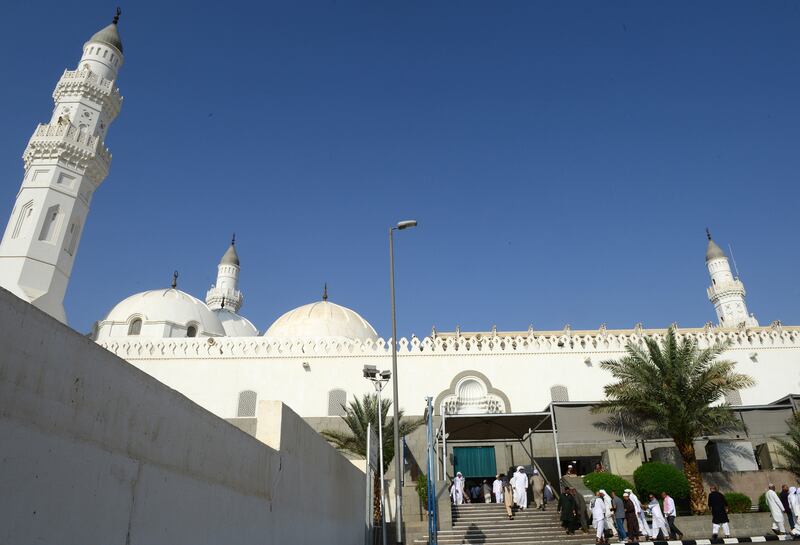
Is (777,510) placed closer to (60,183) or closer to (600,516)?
(600,516)

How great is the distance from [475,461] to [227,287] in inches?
1085

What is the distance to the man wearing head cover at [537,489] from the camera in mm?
15443

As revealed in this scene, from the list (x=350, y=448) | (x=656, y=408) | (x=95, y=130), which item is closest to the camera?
(x=656, y=408)

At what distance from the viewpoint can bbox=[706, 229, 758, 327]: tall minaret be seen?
40.5 meters

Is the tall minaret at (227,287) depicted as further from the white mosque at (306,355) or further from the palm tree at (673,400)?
the palm tree at (673,400)

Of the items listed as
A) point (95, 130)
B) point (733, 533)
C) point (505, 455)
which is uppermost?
point (95, 130)

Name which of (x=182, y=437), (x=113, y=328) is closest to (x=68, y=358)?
(x=182, y=437)

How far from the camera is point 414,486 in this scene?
16.2 meters

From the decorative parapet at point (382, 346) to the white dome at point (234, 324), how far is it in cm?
1190

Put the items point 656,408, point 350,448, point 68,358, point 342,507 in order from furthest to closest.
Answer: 1. point 350,448
2. point 656,408
3. point 342,507
4. point 68,358

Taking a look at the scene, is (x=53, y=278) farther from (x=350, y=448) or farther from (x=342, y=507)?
(x=342, y=507)

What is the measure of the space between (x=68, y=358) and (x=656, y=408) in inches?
599

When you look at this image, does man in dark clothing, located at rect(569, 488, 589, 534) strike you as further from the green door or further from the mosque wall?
the mosque wall

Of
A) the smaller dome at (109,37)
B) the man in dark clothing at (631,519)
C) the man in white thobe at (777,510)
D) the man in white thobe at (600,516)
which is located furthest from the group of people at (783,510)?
the smaller dome at (109,37)
